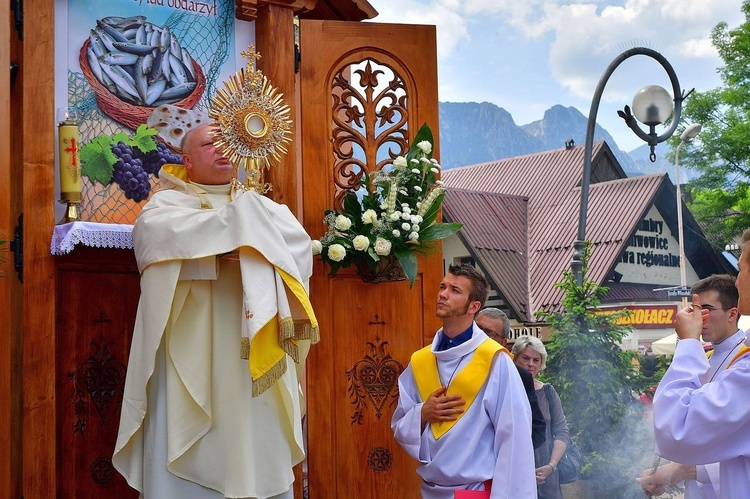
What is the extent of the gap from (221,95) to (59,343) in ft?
5.29

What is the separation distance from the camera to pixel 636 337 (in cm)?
2667

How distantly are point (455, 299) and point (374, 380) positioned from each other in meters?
1.09

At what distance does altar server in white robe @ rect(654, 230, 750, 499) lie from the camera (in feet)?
11.3

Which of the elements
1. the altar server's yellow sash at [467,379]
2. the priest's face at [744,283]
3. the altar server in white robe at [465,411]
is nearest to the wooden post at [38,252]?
the altar server in white robe at [465,411]

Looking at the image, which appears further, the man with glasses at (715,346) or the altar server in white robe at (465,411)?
the man with glasses at (715,346)

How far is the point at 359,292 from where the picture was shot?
19.0 ft

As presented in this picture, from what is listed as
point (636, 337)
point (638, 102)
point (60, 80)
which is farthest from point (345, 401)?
point (636, 337)

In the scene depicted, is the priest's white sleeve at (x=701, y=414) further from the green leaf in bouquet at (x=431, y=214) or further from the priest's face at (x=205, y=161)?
the priest's face at (x=205, y=161)

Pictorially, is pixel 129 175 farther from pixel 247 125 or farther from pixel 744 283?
pixel 744 283

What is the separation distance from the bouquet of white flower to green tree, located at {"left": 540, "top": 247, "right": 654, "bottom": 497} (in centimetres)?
481

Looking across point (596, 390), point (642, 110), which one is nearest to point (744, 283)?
point (596, 390)

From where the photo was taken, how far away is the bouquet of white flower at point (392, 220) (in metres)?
5.38

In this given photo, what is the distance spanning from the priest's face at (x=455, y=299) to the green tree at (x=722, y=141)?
2417 cm

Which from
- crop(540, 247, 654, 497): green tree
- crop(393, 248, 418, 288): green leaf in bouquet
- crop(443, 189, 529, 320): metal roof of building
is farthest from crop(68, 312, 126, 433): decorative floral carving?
crop(443, 189, 529, 320): metal roof of building
